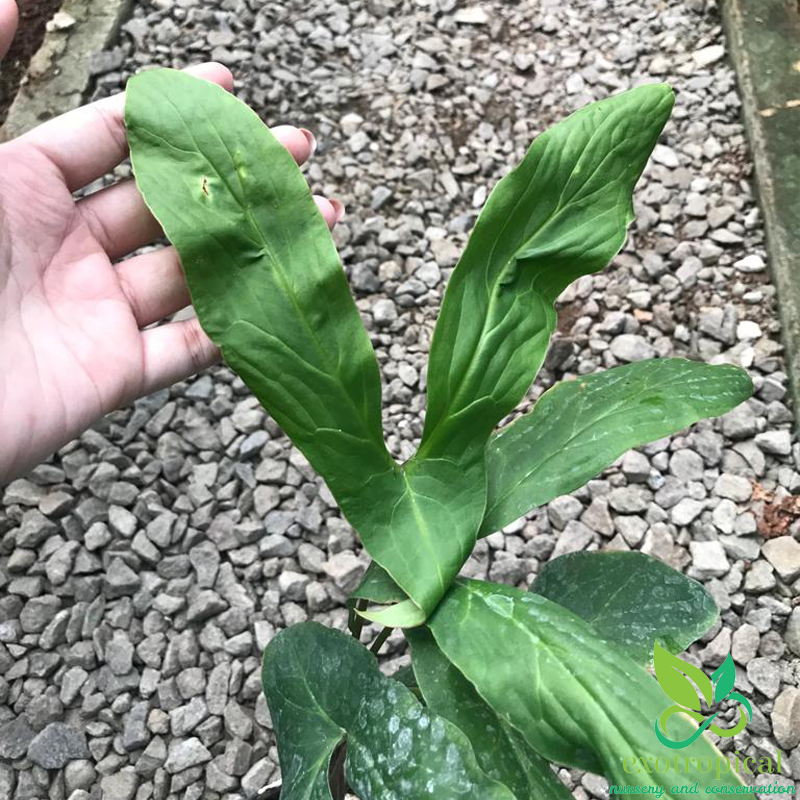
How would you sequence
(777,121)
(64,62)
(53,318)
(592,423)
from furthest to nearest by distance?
1. (64,62)
2. (777,121)
3. (53,318)
4. (592,423)

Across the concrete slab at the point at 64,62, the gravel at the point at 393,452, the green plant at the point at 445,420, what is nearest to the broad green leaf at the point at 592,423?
the green plant at the point at 445,420

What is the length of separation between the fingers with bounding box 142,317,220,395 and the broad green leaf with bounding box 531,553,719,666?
0.50 metres

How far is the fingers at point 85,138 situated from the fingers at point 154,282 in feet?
0.44

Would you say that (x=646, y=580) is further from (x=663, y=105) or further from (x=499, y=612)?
(x=663, y=105)

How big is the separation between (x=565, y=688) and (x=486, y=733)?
141 millimetres

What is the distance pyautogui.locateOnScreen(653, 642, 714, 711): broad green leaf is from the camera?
27.9 inches

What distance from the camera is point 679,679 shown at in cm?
74

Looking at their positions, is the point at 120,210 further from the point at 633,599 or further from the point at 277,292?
the point at 633,599

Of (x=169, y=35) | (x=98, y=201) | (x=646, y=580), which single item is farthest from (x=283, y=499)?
(x=169, y=35)

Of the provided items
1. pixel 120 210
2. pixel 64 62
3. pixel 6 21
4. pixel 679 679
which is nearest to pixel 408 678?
pixel 679 679

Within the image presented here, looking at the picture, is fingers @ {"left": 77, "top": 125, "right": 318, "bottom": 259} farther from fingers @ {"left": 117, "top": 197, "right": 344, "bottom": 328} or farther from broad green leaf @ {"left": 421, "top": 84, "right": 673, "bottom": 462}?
broad green leaf @ {"left": 421, "top": 84, "right": 673, "bottom": 462}

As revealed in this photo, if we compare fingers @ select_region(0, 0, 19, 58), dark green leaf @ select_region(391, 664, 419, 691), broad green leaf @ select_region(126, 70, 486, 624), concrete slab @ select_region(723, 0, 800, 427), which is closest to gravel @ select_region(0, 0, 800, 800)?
concrete slab @ select_region(723, 0, 800, 427)

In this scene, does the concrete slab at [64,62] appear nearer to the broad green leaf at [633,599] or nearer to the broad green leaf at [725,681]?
the broad green leaf at [633,599]

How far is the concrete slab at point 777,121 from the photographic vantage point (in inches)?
62.1
